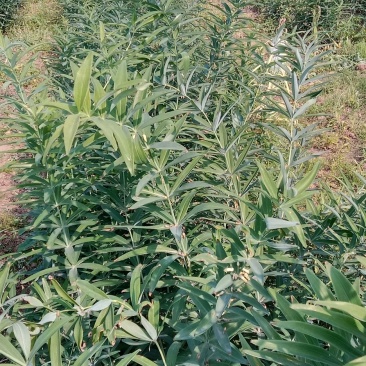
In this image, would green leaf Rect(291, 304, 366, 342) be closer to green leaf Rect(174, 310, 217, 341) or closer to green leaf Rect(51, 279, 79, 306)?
green leaf Rect(174, 310, 217, 341)

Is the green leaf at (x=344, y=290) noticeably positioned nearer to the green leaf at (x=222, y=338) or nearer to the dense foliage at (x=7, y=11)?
the green leaf at (x=222, y=338)

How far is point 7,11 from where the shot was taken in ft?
22.3

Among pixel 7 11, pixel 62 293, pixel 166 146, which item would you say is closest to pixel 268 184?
pixel 166 146

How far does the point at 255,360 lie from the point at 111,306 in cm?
42

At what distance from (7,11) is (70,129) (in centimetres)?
653

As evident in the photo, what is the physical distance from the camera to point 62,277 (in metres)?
2.05

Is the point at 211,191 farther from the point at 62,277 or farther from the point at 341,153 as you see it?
the point at 341,153

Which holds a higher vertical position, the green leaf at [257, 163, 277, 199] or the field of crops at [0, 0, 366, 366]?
the green leaf at [257, 163, 277, 199]

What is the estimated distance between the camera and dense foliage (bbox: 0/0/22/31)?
671 cm

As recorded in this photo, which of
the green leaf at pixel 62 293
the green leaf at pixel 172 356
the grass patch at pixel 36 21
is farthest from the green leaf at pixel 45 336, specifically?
the grass patch at pixel 36 21

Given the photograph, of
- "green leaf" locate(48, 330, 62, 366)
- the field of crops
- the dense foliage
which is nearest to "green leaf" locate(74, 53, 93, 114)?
the field of crops

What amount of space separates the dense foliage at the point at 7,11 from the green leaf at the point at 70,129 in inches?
247

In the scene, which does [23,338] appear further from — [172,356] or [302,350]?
[302,350]

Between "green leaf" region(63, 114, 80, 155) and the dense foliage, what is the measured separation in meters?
6.27
